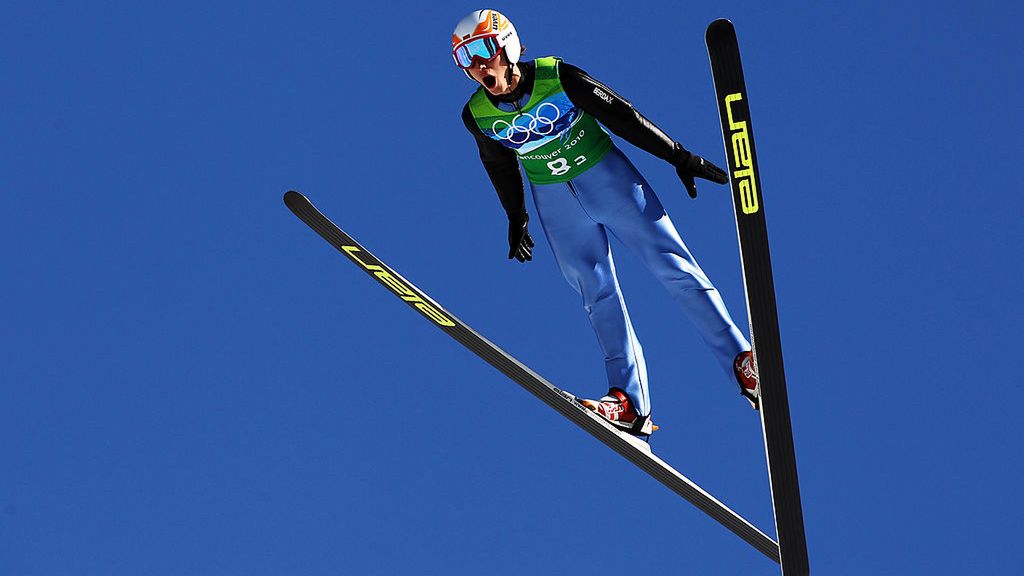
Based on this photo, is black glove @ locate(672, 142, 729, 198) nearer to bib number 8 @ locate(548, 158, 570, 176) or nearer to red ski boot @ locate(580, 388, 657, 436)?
bib number 8 @ locate(548, 158, 570, 176)

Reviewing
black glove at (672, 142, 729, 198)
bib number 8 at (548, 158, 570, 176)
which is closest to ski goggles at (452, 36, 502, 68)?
bib number 8 at (548, 158, 570, 176)

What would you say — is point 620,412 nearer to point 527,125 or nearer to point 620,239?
point 620,239

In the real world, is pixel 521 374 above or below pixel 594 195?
below

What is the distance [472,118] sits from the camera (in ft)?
13.1

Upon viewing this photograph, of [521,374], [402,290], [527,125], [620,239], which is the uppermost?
[527,125]

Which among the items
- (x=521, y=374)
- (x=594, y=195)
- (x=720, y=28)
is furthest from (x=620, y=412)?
(x=720, y=28)

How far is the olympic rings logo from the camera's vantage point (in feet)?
12.6

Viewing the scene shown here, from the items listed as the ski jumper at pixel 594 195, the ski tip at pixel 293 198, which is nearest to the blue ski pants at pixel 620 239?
the ski jumper at pixel 594 195

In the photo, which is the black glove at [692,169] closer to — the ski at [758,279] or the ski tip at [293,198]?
the ski at [758,279]

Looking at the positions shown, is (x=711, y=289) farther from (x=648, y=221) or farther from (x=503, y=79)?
(x=503, y=79)

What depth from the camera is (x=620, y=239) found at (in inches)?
161

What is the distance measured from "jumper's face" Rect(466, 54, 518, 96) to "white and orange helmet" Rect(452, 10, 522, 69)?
0.01 m

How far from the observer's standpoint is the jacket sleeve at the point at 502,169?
4.06m

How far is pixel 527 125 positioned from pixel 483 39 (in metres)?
0.30
